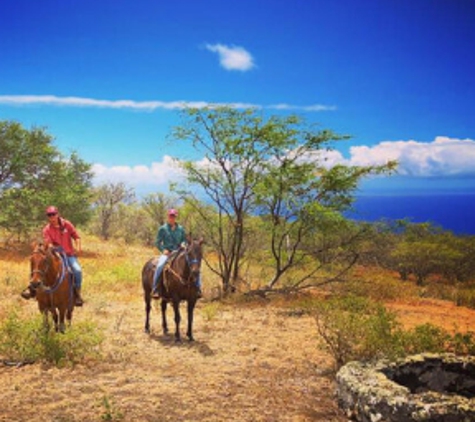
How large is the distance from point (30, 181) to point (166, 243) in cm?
1932

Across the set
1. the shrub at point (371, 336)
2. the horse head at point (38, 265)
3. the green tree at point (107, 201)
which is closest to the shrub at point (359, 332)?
the shrub at point (371, 336)

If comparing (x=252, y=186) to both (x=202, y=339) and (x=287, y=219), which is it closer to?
(x=287, y=219)

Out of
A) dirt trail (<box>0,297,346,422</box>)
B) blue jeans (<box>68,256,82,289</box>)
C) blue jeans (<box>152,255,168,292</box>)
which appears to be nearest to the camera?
dirt trail (<box>0,297,346,422</box>)

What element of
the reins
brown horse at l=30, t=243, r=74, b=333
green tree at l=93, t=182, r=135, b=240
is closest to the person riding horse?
brown horse at l=30, t=243, r=74, b=333

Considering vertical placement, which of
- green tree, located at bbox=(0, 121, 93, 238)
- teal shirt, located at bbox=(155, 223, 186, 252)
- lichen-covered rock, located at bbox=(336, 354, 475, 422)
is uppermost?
green tree, located at bbox=(0, 121, 93, 238)

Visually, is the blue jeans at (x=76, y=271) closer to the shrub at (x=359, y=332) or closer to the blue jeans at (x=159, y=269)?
the blue jeans at (x=159, y=269)

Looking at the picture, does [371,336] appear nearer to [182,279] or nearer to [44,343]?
[182,279]

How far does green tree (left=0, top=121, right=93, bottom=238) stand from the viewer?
25422 millimetres

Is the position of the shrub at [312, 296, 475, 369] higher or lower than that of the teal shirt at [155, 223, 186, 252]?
lower

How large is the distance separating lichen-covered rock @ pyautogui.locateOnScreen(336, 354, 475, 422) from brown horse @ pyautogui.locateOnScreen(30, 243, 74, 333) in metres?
5.48

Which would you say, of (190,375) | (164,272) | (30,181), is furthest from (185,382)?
(30,181)

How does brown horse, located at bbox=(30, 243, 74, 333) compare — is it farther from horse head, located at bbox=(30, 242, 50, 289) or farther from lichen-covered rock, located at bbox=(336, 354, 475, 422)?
lichen-covered rock, located at bbox=(336, 354, 475, 422)

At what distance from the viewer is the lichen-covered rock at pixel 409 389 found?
5.64m

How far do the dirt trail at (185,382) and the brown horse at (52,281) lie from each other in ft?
4.16
